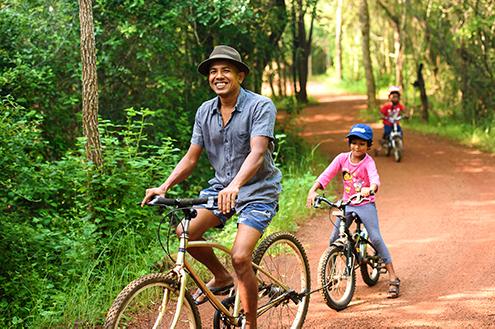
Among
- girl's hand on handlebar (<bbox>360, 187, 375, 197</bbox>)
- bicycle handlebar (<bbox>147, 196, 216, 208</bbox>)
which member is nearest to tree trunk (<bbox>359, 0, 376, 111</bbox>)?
girl's hand on handlebar (<bbox>360, 187, 375, 197</bbox>)

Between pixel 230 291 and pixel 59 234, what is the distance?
2948mm

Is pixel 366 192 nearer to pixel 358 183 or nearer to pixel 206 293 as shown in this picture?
pixel 358 183

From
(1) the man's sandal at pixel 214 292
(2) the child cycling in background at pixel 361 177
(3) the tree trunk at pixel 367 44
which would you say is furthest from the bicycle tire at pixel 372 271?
(3) the tree trunk at pixel 367 44

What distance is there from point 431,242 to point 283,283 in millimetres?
4221

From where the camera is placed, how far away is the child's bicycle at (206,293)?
13.5 feet

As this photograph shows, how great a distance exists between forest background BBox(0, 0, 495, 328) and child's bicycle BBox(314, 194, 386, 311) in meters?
2.02

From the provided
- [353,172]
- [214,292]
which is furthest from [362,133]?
[214,292]

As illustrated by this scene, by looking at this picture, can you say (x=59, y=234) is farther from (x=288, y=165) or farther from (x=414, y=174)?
(x=414, y=174)

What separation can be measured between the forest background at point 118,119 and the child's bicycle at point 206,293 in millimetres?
1724

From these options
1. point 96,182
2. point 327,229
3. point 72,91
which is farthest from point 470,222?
point 72,91

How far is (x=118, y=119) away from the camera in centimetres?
1359

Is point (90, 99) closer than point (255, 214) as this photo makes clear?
No

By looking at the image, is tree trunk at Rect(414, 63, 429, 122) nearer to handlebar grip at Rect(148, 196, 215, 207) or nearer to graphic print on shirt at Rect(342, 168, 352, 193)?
graphic print on shirt at Rect(342, 168, 352, 193)

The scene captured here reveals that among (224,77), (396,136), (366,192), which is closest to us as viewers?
(224,77)
